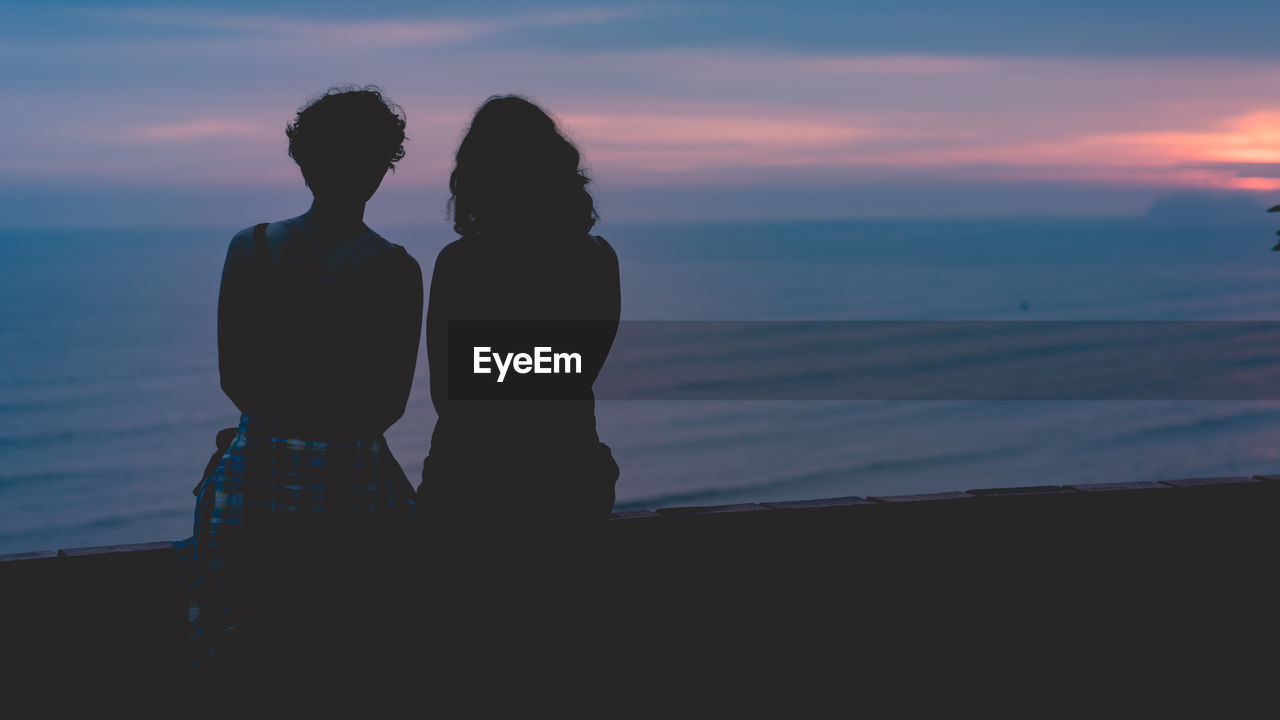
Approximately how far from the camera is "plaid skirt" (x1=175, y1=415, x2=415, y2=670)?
7.06 feet

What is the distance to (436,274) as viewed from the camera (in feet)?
7.21

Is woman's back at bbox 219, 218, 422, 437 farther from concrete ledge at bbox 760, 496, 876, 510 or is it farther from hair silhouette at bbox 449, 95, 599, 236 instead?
concrete ledge at bbox 760, 496, 876, 510

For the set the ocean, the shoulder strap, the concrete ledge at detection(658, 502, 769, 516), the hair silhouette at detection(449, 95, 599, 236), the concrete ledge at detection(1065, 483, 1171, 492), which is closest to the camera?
the shoulder strap

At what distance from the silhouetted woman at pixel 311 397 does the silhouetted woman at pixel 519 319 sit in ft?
0.37

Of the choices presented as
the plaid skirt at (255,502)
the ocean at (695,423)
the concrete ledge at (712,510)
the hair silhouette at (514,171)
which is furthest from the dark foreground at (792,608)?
the ocean at (695,423)

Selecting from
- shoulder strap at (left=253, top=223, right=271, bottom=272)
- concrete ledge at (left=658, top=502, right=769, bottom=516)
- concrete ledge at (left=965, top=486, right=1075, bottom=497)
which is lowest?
concrete ledge at (left=658, top=502, right=769, bottom=516)

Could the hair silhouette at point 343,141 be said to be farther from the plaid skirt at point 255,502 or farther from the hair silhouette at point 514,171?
the plaid skirt at point 255,502

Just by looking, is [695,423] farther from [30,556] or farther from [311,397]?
[311,397]

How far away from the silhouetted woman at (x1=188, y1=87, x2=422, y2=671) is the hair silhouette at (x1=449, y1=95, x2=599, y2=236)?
0.16 m

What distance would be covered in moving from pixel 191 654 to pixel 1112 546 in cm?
321

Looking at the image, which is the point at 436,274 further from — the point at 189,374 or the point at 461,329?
the point at 189,374

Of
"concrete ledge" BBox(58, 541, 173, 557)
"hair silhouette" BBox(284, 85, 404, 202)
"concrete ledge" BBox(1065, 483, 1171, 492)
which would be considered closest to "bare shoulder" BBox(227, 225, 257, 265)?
"hair silhouette" BBox(284, 85, 404, 202)

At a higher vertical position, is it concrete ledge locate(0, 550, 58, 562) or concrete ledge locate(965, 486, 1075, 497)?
concrete ledge locate(965, 486, 1075, 497)

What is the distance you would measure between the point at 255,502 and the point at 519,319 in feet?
2.12
